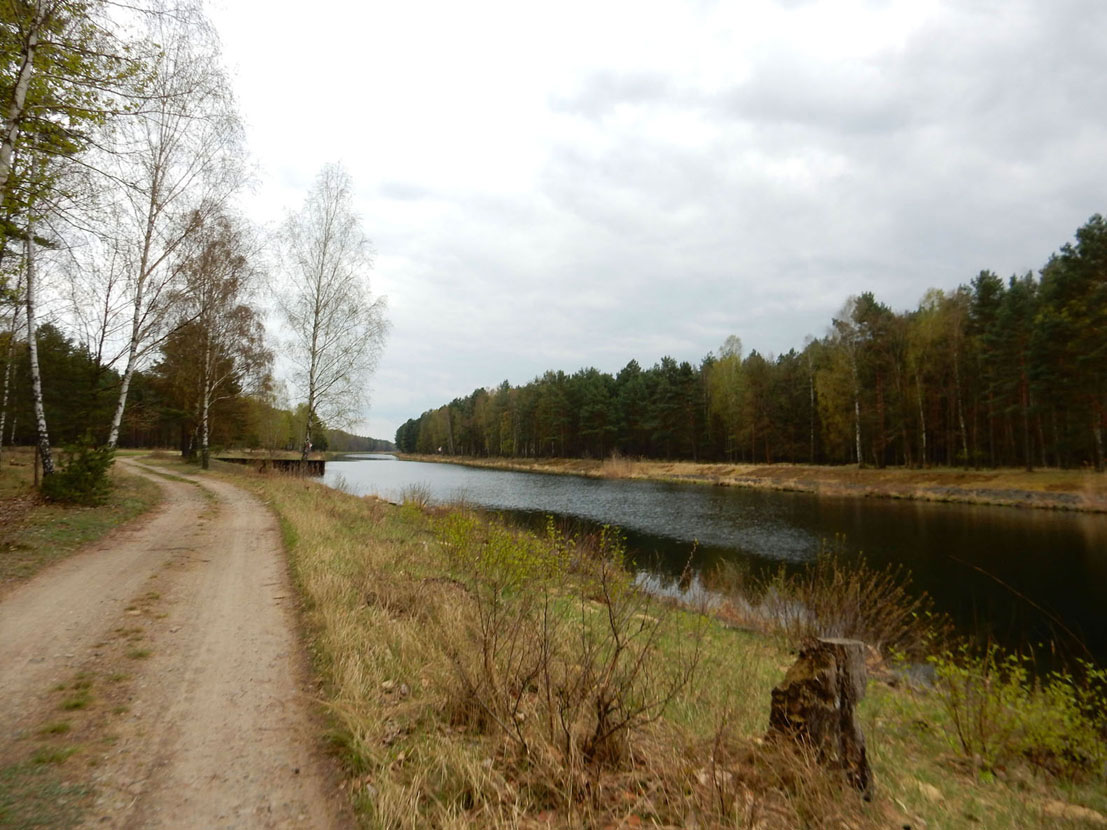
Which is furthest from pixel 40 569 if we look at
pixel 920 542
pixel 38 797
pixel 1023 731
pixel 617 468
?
pixel 617 468

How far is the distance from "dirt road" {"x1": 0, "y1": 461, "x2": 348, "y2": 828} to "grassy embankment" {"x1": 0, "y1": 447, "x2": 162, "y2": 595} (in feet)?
1.51

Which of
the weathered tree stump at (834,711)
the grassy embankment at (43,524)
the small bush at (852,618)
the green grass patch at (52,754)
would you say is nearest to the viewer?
the green grass patch at (52,754)

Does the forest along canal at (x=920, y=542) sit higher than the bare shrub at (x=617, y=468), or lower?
lower

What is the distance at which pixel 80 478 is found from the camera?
37.9 ft

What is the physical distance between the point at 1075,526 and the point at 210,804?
95.8ft

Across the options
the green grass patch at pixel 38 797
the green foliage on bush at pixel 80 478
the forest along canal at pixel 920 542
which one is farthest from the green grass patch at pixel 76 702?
the green foliage on bush at pixel 80 478

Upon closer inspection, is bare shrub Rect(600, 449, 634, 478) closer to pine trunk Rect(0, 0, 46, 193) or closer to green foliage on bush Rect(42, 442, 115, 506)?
green foliage on bush Rect(42, 442, 115, 506)

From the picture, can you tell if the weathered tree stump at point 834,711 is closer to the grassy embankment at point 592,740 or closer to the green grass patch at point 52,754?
the grassy embankment at point 592,740

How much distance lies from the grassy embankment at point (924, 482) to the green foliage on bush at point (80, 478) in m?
37.2

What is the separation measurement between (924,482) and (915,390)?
9.22m

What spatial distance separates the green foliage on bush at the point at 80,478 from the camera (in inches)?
448

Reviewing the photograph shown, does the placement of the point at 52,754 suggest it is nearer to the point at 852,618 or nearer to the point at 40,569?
the point at 40,569

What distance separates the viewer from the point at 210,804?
9.28 ft

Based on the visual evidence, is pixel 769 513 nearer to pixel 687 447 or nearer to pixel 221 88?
pixel 221 88
